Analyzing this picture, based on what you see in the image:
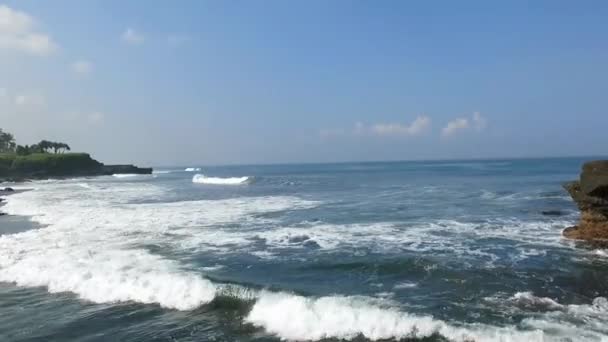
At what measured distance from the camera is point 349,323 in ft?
32.4

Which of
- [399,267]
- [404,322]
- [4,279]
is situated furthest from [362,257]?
[4,279]

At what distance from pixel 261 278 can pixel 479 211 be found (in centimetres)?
1931

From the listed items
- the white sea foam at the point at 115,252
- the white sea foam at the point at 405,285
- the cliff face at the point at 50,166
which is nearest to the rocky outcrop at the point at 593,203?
the white sea foam at the point at 405,285

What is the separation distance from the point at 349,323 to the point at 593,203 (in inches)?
540

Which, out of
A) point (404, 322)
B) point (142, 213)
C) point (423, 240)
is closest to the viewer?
point (404, 322)

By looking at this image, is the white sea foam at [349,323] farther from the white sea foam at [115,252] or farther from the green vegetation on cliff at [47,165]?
the green vegetation on cliff at [47,165]

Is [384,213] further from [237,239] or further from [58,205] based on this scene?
[58,205]

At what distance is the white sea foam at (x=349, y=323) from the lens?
8953mm

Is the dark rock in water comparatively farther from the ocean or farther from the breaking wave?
the breaking wave

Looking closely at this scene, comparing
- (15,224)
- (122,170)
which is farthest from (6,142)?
(15,224)

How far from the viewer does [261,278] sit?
1365cm

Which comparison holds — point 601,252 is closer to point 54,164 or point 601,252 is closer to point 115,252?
point 115,252

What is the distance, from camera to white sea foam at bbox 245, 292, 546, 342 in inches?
352

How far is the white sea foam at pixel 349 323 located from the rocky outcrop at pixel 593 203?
11503 mm
